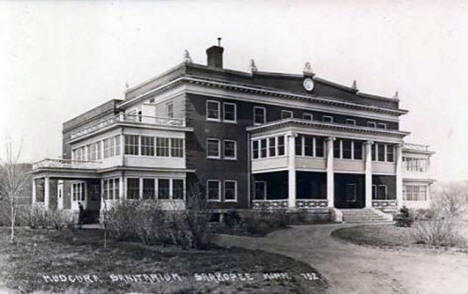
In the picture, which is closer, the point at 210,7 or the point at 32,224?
the point at 210,7

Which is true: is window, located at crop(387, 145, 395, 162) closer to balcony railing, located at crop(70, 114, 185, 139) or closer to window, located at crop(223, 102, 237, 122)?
window, located at crop(223, 102, 237, 122)

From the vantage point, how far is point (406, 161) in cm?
2616

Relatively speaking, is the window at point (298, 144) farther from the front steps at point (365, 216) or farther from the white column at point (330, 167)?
the front steps at point (365, 216)

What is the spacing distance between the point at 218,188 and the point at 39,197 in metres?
7.85

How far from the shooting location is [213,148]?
70.2 ft

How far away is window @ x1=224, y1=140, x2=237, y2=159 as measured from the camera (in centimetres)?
2194

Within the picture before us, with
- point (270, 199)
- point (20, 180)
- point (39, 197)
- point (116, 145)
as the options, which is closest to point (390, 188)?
point (270, 199)

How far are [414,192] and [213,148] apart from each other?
11541 millimetres

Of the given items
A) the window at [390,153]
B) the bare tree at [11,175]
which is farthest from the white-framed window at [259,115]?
the bare tree at [11,175]

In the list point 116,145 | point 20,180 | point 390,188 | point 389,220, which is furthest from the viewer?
point 390,188

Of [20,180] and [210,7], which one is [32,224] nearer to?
[20,180]

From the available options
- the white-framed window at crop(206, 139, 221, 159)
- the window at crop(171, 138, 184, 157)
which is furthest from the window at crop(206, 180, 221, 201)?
the window at crop(171, 138, 184, 157)

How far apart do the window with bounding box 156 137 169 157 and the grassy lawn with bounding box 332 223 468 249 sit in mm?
7601

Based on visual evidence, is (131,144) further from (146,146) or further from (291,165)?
(291,165)
